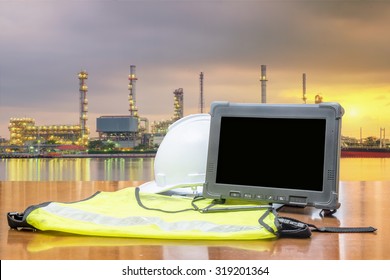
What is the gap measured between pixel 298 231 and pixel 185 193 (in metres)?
0.89

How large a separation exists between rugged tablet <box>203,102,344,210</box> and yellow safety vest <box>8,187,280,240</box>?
0.44 feet

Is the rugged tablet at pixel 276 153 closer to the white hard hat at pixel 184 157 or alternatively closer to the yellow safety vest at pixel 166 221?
the yellow safety vest at pixel 166 221

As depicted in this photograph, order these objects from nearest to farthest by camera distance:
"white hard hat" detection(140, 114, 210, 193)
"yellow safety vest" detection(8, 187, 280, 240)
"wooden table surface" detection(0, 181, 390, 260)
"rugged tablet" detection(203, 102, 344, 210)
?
"wooden table surface" detection(0, 181, 390, 260) → "yellow safety vest" detection(8, 187, 280, 240) → "rugged tablet" detection(203, 102, 344, 210) → "white hard hat" detection(140, 114, 210, 193)

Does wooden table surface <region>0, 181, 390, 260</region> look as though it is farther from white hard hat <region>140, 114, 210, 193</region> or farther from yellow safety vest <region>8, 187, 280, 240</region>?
white hard hat <region>140, 114, 210, 193</region>

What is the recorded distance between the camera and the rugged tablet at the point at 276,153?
161 cm

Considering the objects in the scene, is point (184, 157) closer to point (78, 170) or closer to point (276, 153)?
point (276, 153)

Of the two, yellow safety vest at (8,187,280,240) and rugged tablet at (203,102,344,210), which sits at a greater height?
rugged tablet at (203,102,344,210)

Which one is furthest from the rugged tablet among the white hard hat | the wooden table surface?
the white hard hat

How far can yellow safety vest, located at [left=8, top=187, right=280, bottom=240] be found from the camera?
127 centimetres

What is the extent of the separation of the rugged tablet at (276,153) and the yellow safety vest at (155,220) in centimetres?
13

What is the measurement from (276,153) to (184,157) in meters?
0.52

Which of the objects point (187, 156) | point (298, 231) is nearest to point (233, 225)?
point (298, 231)

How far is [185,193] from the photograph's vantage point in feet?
6.91
